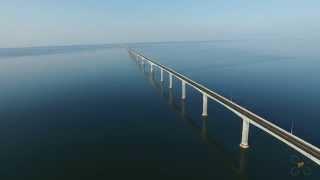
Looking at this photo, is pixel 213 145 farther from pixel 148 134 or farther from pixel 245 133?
pixel 148 134

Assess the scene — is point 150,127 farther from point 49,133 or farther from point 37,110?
point 37,110

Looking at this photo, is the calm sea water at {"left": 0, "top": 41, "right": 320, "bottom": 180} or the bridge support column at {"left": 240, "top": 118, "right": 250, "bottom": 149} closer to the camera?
the calm sea water at {"left": 0, "top": 41, "right": 320, "bottom": 180}

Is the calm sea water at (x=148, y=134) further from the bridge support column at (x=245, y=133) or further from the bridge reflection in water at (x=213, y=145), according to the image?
the bridge support column at (x=245, y=133)

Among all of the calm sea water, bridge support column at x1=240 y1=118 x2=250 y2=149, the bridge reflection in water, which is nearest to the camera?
the calm sea water

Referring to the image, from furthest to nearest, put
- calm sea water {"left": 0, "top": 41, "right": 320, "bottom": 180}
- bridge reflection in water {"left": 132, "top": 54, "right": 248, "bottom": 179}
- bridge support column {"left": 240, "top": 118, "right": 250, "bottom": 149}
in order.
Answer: bridge support column {"left": 240, "top": 118, "right": 250, "bottom": 149}
bridge reflection in water {"left": 132, "top": 54, "right": 248, "bottom": 179}
calm sea water {"left": 0, "top": 41, "right": 320, "bottom": 180}

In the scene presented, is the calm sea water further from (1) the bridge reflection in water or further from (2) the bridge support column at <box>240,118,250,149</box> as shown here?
(2) the bridge support column at <box>240,118,250,149</box>

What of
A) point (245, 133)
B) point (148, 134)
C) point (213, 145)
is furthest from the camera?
point (148, 134)

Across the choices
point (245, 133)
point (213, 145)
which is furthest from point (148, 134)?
point (245, 133)

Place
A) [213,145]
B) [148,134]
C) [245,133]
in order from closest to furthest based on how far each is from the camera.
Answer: [245,133], [213,145], [148,134]

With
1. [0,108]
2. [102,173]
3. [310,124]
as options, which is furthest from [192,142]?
[0,108]

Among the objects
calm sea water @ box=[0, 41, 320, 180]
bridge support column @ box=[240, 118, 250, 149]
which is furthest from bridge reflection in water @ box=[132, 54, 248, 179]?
bridge support column @ box=[240, 118, 250, 149]

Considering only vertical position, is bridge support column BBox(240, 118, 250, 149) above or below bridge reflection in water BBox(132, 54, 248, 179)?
above
